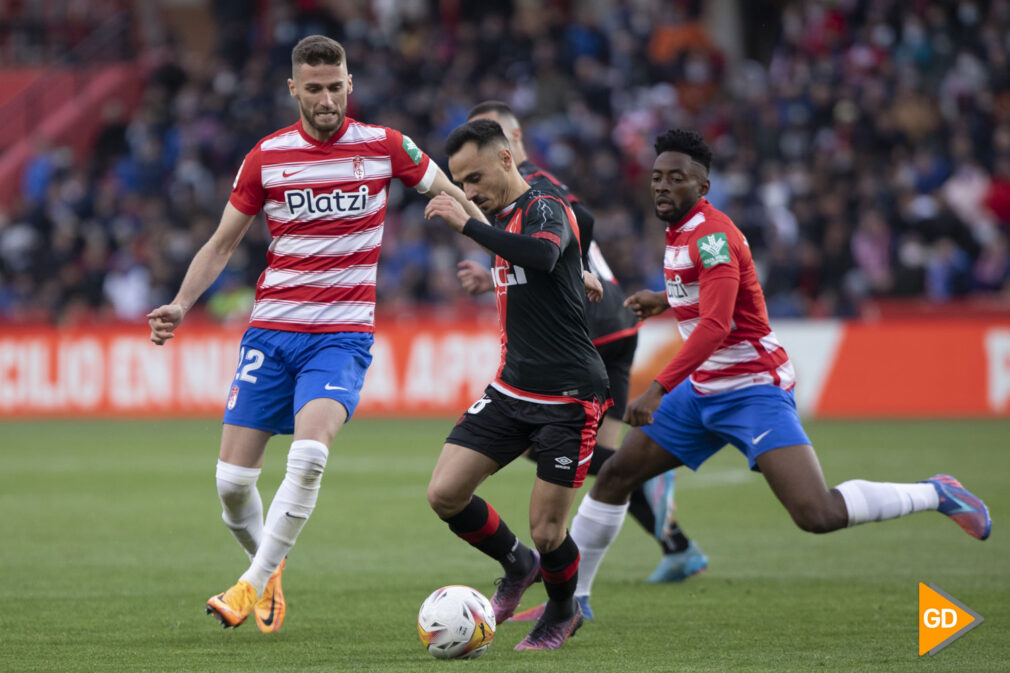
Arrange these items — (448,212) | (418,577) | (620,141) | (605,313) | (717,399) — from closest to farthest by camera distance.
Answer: (448,212), (717,399), (605,313), (418,577), (620,141)

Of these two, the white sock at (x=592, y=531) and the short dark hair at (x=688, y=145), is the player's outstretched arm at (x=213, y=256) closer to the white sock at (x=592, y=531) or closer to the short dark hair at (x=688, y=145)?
the short dark hair at (x=688, y=145)

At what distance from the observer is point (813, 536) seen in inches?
394

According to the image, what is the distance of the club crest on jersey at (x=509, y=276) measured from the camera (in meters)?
6.28

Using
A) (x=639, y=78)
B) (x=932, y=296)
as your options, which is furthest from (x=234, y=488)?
(x=639, y=78)

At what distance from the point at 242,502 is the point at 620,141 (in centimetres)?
1630

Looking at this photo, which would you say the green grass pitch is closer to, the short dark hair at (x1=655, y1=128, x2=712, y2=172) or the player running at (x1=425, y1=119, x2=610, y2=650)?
the player running at (x1=425, y1=119, x2=610, y2=650)

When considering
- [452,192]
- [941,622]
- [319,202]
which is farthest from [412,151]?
[941,622]

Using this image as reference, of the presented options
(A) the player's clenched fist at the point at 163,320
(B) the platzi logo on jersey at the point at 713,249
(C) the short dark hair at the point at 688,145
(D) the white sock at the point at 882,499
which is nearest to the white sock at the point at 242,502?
(A) the player's clenched fist at the point at 163,320

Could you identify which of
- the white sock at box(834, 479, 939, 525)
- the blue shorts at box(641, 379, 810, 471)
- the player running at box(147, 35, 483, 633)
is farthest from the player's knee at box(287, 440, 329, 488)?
the white sock at box(834, 479, 939, 525)

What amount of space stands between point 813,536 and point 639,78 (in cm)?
1448

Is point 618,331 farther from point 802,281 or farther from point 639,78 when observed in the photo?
point 639,78

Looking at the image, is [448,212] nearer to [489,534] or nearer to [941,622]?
[489,534]

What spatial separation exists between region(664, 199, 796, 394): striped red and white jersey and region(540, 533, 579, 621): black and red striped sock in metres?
1.11

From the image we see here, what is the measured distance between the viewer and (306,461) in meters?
6.42
